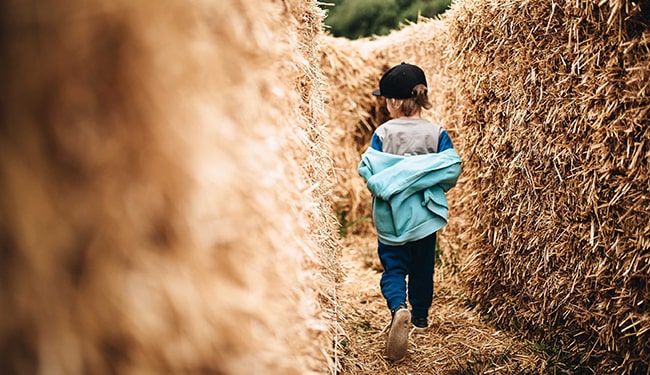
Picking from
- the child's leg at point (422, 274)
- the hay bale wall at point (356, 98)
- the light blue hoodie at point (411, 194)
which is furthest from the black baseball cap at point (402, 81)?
the hay bale wall at point (356, 98)

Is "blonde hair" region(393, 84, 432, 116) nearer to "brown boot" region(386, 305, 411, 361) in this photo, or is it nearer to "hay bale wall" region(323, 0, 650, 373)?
"hay bale wall" region(323, 0, 650, 373)

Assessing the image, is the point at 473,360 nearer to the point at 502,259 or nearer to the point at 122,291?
the point at 502,259

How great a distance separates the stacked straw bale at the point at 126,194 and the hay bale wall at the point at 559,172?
1820 millimetres

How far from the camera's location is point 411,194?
301 centimetres

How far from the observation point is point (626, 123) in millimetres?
2109

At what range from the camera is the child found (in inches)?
117

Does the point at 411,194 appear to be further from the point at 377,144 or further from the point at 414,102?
the point at 414,102

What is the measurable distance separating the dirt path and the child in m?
0.15

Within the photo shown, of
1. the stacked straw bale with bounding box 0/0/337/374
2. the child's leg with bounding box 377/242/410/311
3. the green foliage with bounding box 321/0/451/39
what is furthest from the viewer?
the green foliage with bounding box 321/0/451/39

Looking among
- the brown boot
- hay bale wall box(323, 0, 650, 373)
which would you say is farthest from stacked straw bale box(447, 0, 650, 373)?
the brown boot

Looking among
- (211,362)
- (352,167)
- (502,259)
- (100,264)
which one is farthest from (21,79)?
(352,167)

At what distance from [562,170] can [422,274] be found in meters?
1.16

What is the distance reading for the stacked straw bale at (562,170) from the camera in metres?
2.09

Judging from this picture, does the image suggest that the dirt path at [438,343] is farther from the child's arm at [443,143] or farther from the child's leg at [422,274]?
the child's arm at [443,143]
